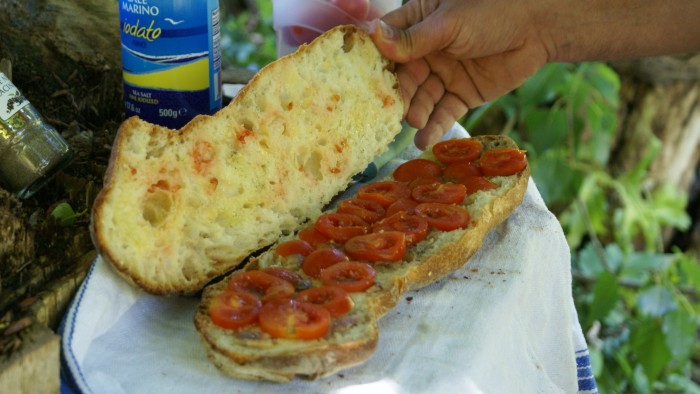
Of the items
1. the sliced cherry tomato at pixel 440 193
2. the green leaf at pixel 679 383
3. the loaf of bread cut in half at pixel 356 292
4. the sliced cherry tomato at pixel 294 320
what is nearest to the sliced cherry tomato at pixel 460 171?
the loaf of bread cut in half at pixel 356 292

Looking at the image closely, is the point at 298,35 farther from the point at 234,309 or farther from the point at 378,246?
the point at 234,309

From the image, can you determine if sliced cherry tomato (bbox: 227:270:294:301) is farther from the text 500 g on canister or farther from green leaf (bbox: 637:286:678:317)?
green leaf (bbox: 637:286:678:317)

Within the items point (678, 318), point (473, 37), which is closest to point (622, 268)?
point (678, 318)

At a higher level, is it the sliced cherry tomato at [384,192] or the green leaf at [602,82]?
the sliced cherry tomato at [384,192]

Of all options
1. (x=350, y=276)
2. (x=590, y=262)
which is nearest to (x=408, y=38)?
(x=350, y=276)

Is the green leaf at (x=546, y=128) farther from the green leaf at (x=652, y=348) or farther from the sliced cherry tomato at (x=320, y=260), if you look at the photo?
the sliced cherry tomato at (x=320, y=260)

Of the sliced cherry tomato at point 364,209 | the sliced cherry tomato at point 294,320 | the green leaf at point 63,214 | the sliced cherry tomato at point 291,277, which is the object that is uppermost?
the green leaf at point 63,214

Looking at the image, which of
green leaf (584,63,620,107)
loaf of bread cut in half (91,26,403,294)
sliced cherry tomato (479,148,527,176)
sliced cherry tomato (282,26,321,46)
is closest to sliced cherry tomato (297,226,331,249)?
loaf of bread cut in half (91,26,403,294)

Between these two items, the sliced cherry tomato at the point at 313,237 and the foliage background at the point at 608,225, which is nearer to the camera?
the sliced cherry tomato at the point at 313,237
